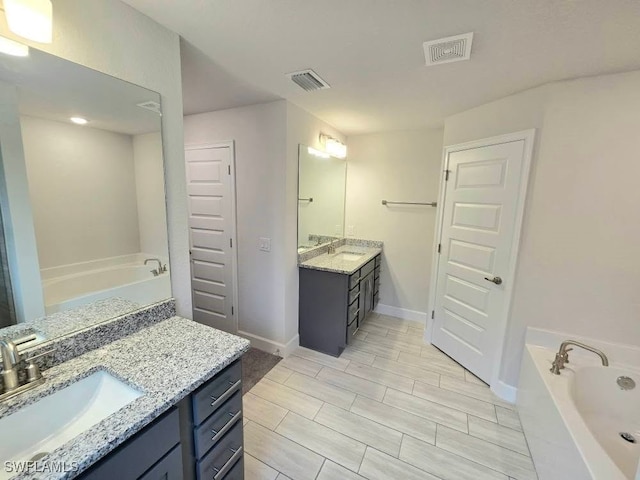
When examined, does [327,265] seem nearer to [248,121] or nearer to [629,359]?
[248,121]

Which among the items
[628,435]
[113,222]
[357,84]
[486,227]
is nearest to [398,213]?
[486,227]

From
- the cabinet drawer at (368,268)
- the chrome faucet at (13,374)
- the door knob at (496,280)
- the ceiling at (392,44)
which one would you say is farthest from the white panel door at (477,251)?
the chrome faucet at (13,374)

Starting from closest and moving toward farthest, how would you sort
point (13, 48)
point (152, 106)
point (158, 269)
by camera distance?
point (13, 48)
point (152, 106)
point (158, 269)

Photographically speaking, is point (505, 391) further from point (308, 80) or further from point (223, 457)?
point (308, 80)

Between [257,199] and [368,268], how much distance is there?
1.48 meters

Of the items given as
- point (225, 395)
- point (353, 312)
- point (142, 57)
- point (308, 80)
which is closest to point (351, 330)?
point (353, 312)

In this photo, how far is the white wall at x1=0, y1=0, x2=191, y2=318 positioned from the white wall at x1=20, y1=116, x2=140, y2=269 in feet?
0.65

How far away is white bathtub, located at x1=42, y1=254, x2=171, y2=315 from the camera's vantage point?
3.86ft

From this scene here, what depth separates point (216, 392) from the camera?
1172 mm

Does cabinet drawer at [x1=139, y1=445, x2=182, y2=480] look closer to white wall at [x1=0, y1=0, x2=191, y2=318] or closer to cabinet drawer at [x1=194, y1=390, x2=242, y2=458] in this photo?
cabinet drawer at [x1=194, y1=390, x2=242, y2=458]

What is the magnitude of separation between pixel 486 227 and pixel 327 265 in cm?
143

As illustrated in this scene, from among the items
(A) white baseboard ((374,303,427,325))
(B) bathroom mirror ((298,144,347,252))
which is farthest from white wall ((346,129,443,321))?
(B) bathroom mirror ((298,144,347,252))

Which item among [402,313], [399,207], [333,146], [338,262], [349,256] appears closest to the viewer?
[338,262]

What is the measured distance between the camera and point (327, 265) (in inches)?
109
